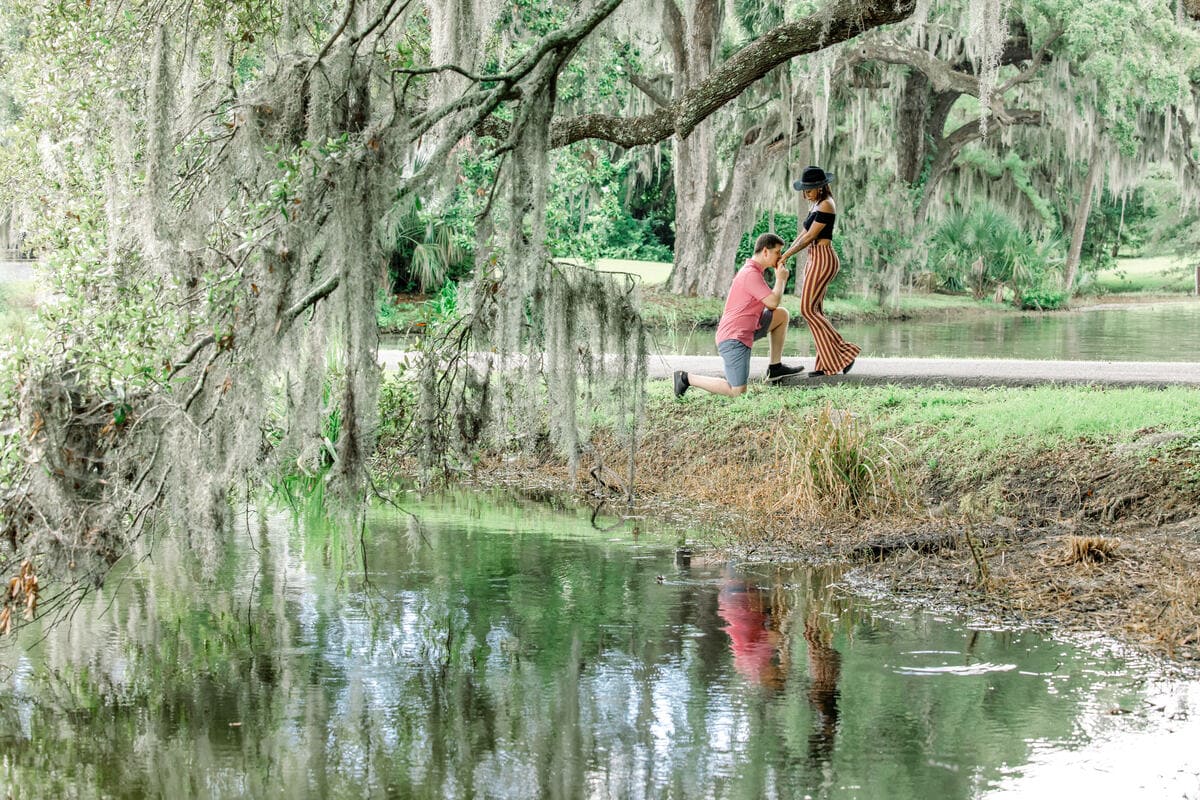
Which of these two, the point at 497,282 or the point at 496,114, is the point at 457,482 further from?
the point at 497,282

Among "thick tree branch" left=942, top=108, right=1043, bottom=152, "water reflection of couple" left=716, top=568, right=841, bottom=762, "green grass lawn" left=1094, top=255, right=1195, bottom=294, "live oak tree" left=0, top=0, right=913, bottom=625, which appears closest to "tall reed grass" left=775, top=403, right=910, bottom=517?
"water reflection of couple" left=716, top=568, right=841, bottom=762

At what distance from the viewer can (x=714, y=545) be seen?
9609mm

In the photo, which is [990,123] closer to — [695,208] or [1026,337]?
[695,208]

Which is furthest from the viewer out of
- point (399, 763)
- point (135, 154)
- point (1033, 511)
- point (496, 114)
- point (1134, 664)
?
point (496, 114)

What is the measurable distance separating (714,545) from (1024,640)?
9.15ft

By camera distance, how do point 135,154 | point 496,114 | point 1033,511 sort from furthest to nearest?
point 496,114 < point 1033,511 < point 135,154

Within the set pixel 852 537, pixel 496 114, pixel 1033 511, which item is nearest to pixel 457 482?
pixel 496 114

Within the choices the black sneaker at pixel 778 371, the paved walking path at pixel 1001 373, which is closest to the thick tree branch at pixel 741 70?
the paved walking path at pixel 1001 373

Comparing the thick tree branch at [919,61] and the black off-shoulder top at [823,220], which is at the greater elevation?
the thick tree branch at [919,61]

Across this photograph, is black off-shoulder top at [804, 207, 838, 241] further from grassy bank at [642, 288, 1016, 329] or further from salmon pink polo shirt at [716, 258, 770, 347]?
grassy bank at [642, 288, 1016, 329]

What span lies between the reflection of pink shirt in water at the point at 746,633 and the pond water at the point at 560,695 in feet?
0.07

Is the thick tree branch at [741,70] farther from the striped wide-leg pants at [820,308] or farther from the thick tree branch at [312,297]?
the thick tree branch at [312,297]

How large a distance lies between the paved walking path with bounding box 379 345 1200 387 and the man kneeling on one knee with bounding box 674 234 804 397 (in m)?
0.57

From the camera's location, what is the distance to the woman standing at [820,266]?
12.0 metres
